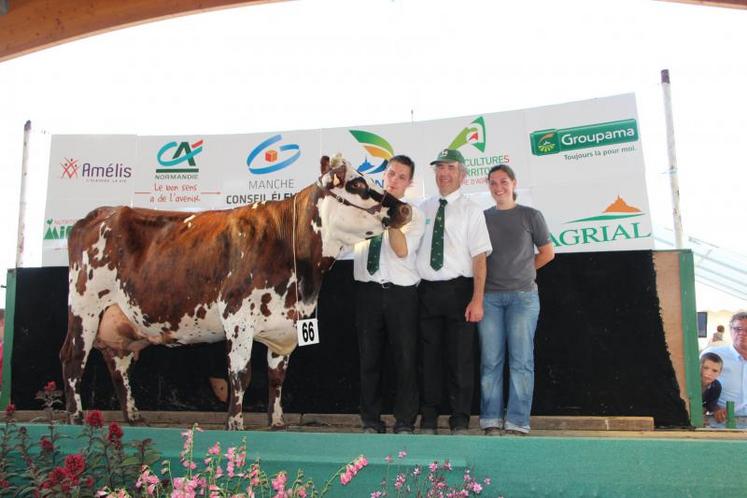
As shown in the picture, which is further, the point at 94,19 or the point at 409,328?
the point at 94,19

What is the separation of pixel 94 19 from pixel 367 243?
3731 millimetres

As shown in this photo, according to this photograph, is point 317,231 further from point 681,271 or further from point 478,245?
point 681,271

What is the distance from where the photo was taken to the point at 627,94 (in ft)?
17.5

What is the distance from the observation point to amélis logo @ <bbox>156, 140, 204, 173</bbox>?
6.15m

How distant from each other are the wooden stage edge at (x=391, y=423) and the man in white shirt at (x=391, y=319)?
50 centimetres

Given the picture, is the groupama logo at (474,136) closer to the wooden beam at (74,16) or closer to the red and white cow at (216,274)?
the red and white cow at (216,274)

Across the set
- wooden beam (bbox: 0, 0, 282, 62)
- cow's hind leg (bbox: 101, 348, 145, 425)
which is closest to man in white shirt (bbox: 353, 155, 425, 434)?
cow's hind leg (bbox: 101, 348, 145, 425)

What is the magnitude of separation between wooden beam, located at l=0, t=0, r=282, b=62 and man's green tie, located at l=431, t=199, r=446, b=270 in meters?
3.10

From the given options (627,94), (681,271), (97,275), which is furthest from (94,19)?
(681,271)

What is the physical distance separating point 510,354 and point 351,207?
54.7 inches

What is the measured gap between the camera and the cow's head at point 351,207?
3.96 meters

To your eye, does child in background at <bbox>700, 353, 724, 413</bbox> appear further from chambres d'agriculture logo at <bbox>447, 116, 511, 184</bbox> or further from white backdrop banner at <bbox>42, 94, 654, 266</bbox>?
chambres d'agriculture logo at <bbox>447, 116, 511, 184</bbox>

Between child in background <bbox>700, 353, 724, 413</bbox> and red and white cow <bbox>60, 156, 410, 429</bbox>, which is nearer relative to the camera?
red and white cow <bbox>60, 156, 410, 429</bbox>

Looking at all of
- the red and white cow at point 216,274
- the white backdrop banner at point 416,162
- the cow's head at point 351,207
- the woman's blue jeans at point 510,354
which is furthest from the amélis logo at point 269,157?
the woman's blue jeans at point 510,354
